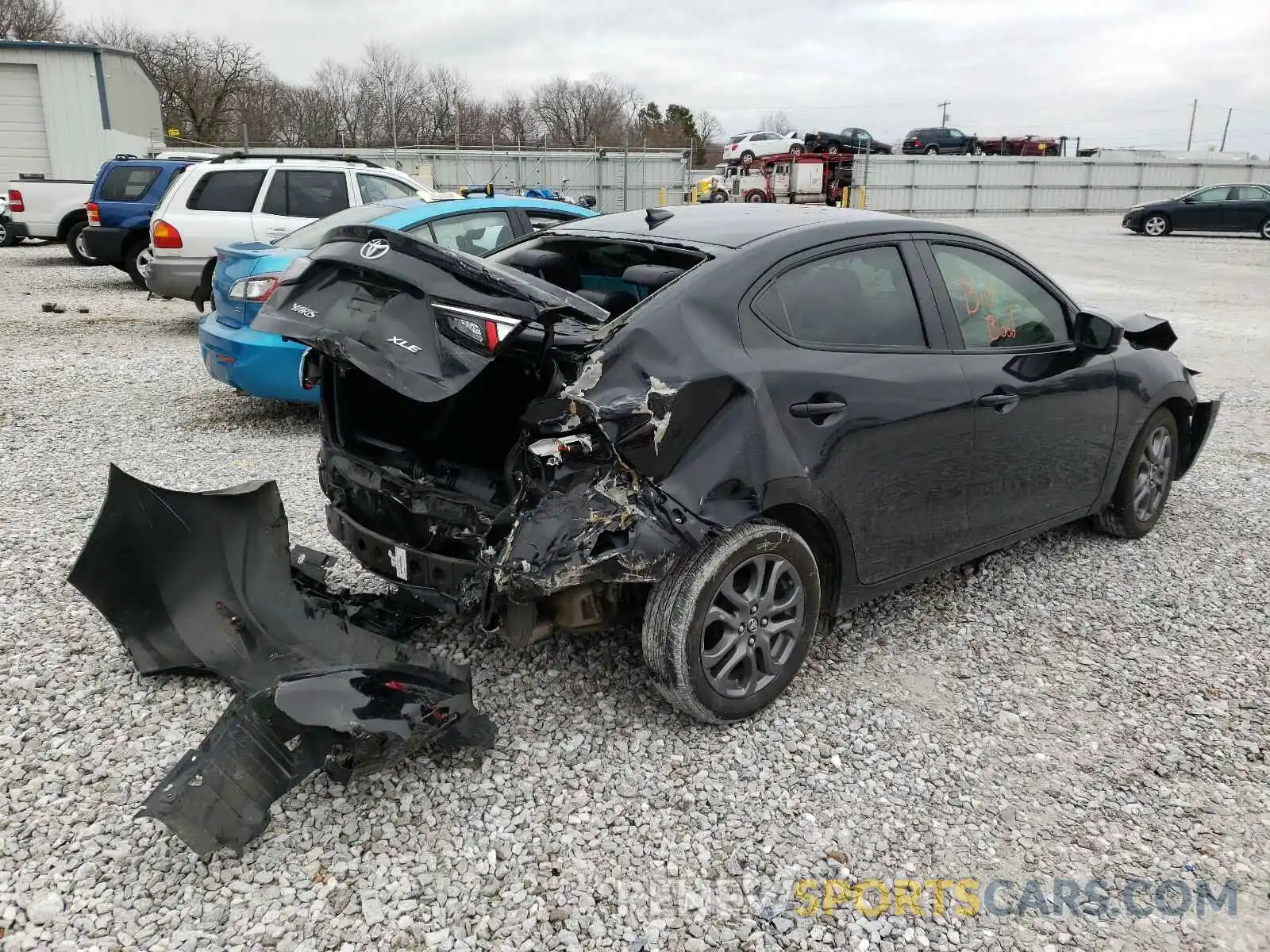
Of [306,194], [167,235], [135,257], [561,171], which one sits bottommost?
[135,257]

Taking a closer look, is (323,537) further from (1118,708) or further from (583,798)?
(1118,708)

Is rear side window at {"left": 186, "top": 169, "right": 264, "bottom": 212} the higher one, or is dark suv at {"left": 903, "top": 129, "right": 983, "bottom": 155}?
dark suv at {"left": 903, "top": 129, "right": 983, "bottom": 155}

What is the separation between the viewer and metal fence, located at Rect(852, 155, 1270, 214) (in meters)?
35.9

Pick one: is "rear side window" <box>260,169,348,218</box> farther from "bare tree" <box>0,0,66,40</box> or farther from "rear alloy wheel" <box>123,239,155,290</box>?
"bare tree" <box>0,0,66,40</box>

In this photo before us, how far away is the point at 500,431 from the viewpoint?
3.14 meters

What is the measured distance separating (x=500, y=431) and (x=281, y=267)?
4.12m

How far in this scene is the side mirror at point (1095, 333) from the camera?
164 inches

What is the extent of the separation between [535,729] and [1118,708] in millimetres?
2096

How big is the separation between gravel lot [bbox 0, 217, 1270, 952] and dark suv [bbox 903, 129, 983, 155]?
43631 millimetres

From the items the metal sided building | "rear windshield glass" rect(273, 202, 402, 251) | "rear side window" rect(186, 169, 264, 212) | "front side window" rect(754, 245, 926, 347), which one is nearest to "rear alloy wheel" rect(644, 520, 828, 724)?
"front side window" rect(754, 245, 926, 347)

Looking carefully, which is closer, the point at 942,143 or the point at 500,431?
the point at 500,431

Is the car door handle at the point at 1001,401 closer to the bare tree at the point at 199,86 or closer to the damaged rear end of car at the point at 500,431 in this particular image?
the damaged rear end of car at the point at 500,431

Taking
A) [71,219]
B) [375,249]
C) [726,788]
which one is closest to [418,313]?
[375,249]

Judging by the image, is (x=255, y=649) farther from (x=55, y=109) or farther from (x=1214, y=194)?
(x=55, y=109)
